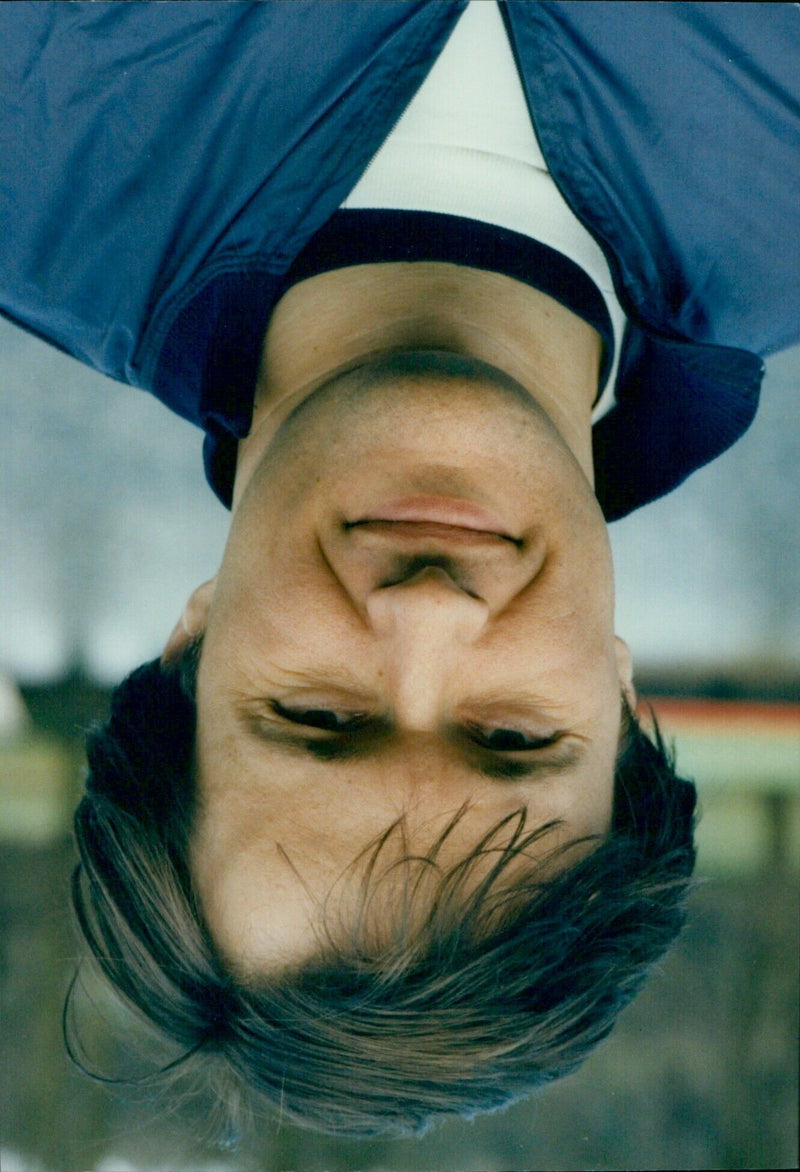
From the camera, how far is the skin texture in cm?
70

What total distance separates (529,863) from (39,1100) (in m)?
1.63

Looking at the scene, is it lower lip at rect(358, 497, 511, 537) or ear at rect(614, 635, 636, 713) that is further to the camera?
ear at rect(614, 635, 636, 713)

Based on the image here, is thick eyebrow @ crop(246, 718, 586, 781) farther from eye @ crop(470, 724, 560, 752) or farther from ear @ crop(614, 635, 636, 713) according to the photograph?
ear @ crop(614, 635, 636, 713)

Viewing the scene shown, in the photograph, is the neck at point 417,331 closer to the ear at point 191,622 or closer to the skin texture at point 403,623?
the skin texture at point 403,623

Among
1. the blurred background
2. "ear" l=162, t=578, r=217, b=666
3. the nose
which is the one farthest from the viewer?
the blurred background

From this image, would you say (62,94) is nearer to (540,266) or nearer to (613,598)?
(540,266)

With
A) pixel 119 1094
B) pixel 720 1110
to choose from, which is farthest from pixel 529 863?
pixel 720 1110

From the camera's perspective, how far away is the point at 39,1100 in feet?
6.26

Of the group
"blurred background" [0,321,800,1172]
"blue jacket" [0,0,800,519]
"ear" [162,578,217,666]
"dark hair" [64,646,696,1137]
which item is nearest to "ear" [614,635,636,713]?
"dark hair" [64,646,696,1137]

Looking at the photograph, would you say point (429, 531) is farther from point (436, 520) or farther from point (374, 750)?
point (374, 750)

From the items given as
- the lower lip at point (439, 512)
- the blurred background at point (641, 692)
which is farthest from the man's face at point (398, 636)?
the blurred background at point (641, 692)

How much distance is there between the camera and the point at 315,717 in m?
0.77

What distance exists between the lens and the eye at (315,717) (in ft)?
2.49

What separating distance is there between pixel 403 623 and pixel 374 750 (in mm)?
117
